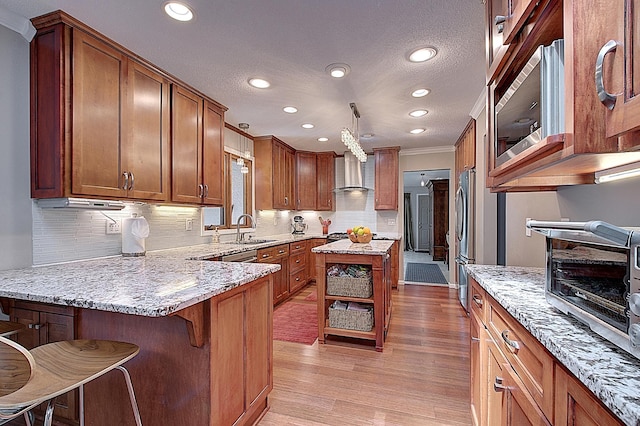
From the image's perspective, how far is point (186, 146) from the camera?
2742 millimetres

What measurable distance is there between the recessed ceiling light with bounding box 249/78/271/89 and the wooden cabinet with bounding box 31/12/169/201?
83 centimetres

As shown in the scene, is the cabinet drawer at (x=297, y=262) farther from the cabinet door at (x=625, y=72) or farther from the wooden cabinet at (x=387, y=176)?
the cabinet door at (x=625, y=72)

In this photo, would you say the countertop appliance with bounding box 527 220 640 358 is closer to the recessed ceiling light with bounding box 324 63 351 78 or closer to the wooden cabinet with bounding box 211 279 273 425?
the wooden cabinet with bounding box 211 279 273 425

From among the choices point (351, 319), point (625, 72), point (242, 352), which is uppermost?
point (625, 72)

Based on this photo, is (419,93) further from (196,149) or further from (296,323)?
(296,323)

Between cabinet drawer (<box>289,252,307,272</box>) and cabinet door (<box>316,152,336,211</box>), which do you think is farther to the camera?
cabinet door (<box>316,152,336,211</box>)

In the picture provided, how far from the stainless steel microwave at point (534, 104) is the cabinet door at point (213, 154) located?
2.59 m

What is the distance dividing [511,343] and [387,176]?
4.40 metres

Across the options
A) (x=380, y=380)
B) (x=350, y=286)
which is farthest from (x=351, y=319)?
(x=380, y=380)

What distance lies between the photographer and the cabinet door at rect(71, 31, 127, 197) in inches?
73.4

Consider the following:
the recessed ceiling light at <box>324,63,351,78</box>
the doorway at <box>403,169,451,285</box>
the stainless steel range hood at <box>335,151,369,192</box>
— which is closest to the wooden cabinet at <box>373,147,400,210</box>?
the stainless steel range hood at <box>335,151,369,192</box>

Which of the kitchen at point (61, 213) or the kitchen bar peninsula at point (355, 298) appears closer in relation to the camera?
the kitchen at point (61, 213)

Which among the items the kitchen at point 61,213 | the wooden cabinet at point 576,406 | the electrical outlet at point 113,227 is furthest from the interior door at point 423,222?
the wooden cabinet at point 576,406

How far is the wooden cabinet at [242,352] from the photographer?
1.39 m
